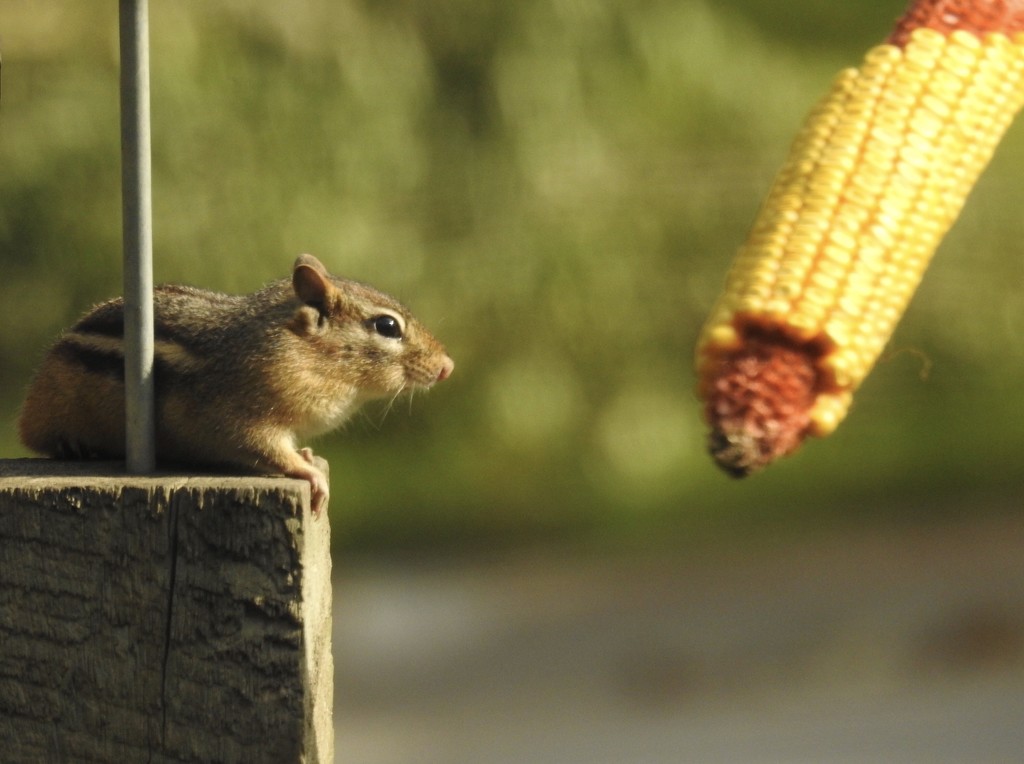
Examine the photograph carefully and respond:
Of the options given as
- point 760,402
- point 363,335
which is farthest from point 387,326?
point 760,402

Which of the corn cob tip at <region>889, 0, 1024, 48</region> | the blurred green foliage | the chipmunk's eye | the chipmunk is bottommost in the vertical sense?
the chipmunk

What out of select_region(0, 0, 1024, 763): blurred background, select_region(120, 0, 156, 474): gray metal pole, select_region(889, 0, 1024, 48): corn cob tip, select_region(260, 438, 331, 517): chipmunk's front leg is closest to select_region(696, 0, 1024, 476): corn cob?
Result: select_region(889, 0, 1024, 48): corn cob tip

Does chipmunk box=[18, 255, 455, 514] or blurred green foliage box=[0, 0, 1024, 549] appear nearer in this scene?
chipmunk box=[18, 255, 455, 514]

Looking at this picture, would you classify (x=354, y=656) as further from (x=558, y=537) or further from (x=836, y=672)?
(x=836, y=672)

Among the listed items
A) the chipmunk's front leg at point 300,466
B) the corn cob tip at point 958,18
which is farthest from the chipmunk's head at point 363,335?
the corn cob tip at point 958,18

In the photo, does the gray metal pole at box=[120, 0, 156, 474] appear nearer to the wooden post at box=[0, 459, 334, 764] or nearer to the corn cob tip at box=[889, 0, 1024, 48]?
the wooden post at box=[0, 459, 334, 764]

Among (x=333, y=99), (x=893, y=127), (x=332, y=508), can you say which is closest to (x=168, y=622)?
(x=893, y=127)

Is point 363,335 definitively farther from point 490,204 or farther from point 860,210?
point 490,204
